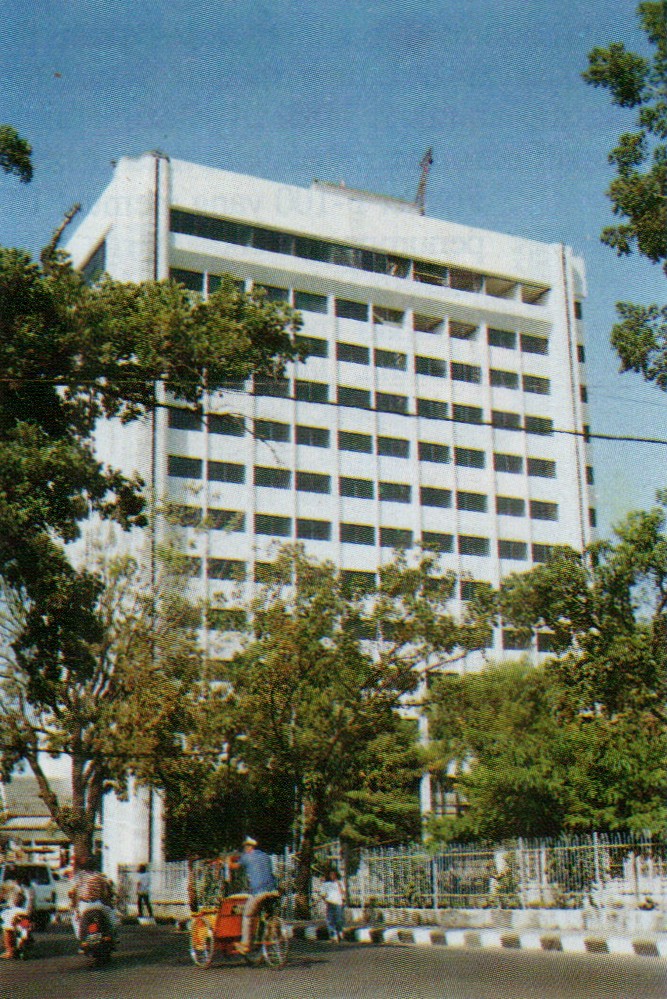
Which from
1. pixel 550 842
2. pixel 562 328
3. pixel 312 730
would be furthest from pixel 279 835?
pixel 562 328

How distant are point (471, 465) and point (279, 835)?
22.5m

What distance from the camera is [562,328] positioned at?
54688 mm

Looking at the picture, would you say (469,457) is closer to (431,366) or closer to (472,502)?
(472,502)

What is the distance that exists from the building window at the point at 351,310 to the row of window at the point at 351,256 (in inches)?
59.7

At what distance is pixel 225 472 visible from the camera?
1767 inches

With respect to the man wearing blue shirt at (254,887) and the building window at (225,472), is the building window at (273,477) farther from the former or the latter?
the man wearing blue shirt at (254,887)

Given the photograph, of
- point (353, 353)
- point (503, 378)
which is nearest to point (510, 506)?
point (503, 378)

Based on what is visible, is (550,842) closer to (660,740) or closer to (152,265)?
(660,740)

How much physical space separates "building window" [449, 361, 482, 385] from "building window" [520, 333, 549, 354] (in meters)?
3.26

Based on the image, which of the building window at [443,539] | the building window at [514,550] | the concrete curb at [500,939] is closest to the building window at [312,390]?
the building window at [443,539]

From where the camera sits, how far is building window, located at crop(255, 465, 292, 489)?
4550cm

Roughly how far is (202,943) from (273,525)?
32.8 metres

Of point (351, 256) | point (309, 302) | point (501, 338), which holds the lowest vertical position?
point (309, 302)

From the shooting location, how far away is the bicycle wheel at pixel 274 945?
41.1 feet
